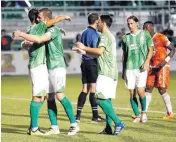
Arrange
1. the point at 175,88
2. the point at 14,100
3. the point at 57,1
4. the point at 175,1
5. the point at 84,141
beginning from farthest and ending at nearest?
the point at 57,1, the point at 175,1, the point at 175,88, the point at 14,100, the point at 84,141

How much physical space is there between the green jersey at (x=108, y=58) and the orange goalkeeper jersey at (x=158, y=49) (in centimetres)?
331

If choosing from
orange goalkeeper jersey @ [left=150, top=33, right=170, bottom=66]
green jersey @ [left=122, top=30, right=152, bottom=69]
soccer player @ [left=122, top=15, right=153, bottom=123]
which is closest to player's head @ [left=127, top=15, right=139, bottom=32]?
soccer player @ [left=122, top=15, right=153, bottom=123]

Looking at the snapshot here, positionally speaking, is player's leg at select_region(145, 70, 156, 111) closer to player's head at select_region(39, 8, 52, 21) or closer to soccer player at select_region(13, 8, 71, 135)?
soccer player at select_region(13, 8, 71, 135)

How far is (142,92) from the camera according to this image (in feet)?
46.6

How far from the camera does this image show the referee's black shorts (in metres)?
14.5

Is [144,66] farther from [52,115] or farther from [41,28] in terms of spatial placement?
[41,28]

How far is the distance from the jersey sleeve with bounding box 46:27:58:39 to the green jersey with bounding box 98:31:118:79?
764mm

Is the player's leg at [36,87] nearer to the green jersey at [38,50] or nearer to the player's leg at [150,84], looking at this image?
the green jersey at [38,50]

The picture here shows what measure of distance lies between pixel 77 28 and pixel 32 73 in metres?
24.6

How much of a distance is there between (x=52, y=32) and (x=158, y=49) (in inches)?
152

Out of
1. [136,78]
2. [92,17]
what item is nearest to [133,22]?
[92,17]

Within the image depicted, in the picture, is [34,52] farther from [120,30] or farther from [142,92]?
[120,30]

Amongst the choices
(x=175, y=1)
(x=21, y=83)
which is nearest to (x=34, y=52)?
(x=21, y=83)

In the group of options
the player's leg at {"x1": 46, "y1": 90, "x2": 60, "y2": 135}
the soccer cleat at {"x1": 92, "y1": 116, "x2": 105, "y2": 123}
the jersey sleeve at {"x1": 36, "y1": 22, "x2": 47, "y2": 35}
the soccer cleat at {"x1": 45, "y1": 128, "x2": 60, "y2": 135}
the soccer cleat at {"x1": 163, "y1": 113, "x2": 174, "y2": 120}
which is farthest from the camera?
the soccer cleat at {"x1": 163, "y1": 113, "x2": 174, "y2": 120}
